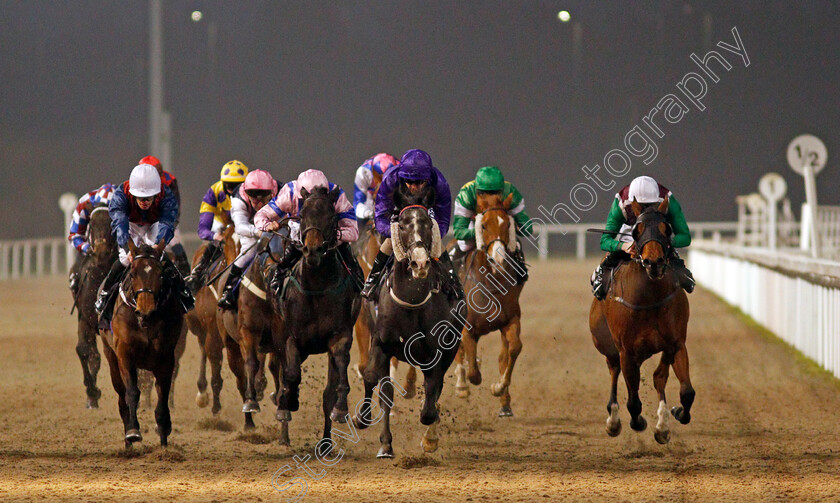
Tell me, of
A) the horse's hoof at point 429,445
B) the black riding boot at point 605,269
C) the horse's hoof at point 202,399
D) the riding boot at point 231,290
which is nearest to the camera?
the horse's hoof at point 429,445

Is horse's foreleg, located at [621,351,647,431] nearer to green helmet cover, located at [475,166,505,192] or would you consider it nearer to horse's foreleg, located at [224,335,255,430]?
green helmet cover, located at [475,166,505,192]

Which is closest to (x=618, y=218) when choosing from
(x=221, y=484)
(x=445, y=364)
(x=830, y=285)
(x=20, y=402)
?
(x=445, y=364)

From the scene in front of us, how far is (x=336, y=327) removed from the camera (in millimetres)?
7727

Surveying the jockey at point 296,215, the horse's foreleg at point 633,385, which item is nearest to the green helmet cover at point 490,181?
the jockey at point 296,215

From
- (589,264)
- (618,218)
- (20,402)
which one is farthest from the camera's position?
(589,264)

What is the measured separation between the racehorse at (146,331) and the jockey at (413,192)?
4.61ft

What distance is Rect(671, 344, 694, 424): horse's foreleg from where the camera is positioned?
24.7 ft

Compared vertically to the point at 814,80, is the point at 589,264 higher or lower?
lower

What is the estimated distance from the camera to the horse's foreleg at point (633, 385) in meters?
7.71

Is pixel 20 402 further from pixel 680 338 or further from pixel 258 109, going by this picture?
pixel 258 109

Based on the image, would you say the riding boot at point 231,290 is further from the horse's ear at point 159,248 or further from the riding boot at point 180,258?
the riding boot at point 180,258

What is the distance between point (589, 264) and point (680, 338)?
3104 cm

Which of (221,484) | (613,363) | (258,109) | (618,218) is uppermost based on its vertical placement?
(258,109)

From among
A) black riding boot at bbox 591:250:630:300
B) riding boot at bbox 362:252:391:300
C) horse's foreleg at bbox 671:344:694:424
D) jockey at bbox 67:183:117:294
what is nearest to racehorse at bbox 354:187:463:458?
riding boot at bbox 362:252:391:300
